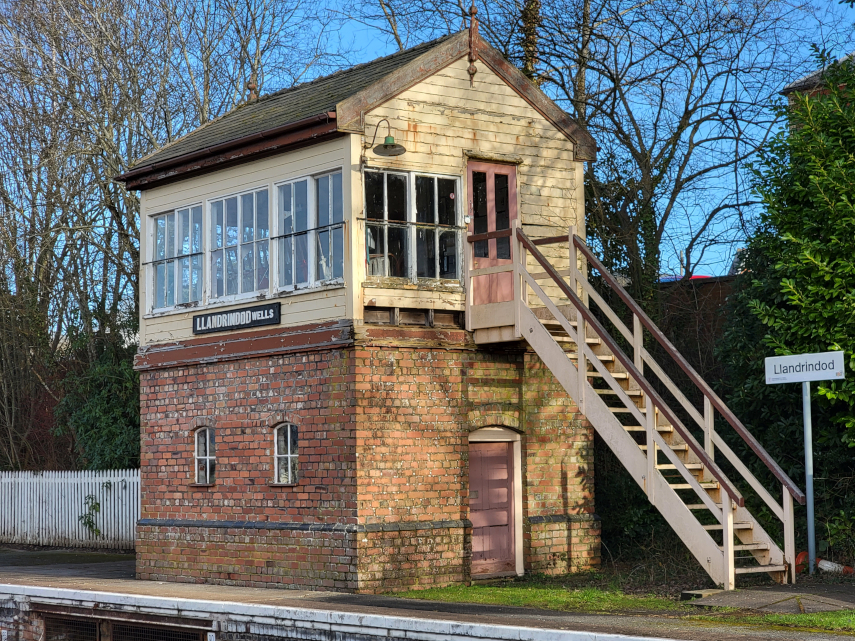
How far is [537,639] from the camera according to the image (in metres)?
8.85

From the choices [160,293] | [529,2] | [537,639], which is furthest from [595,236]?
[537,639]

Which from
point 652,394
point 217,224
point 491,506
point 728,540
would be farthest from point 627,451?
point 217,224

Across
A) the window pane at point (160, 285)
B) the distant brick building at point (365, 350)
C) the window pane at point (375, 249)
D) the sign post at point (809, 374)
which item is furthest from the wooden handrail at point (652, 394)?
the window pane at point (160, 285)

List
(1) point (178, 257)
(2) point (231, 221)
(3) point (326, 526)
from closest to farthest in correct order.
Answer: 1. (3) point (326, 526)
2. (2) point (231, 221)
3. (1) point (178, 257)

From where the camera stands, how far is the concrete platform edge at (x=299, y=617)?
29.5 feet

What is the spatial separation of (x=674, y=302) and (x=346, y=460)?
843 centimetres

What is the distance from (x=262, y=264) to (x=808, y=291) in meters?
7.03

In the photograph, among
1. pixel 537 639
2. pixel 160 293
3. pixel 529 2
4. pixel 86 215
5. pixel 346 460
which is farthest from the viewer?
pixel 86 215

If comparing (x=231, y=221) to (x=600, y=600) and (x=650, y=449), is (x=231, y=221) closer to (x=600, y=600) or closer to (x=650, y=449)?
(x=650, y=449)

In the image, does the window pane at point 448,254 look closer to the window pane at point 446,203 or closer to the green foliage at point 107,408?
the window pane at point 446,203

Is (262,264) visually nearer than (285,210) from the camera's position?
No

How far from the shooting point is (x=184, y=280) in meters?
A: 16.2

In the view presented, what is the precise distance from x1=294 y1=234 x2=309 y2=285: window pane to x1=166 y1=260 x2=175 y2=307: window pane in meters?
2.65

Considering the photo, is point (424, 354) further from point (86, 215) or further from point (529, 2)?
point (86, 215)
